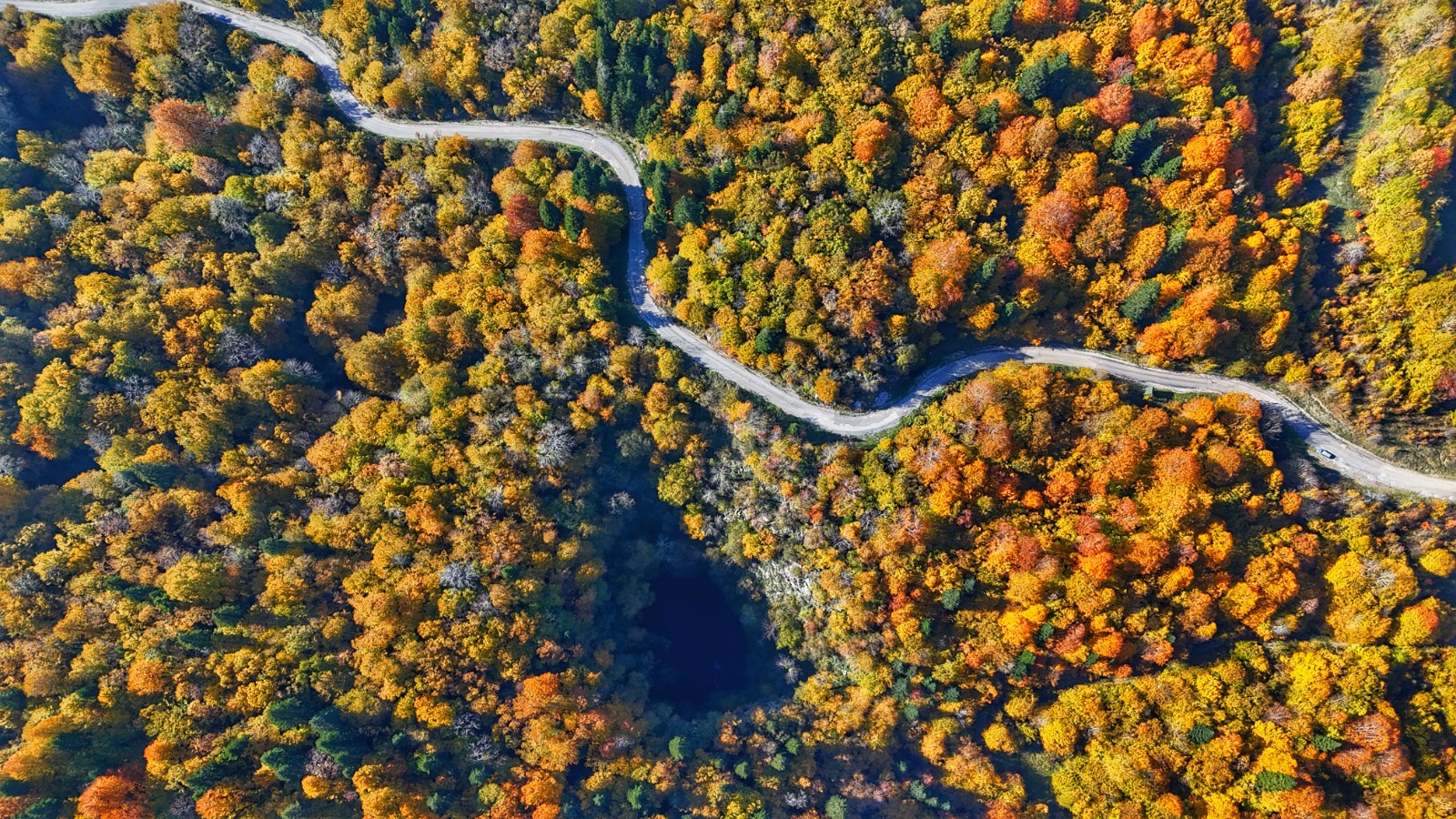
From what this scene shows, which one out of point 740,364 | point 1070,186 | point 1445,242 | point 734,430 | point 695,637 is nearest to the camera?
point 1445,242

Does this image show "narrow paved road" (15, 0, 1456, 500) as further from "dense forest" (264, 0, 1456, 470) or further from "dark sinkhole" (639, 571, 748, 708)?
"dark sinkhole" (639, 571, 748, 708)

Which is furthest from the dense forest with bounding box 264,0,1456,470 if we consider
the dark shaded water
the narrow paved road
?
the narrow paved road

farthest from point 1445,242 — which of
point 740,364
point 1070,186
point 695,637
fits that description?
point 695,637

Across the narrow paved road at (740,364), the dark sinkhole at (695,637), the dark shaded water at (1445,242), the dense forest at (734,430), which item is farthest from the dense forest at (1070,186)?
the dark sinkhole at (695,637)

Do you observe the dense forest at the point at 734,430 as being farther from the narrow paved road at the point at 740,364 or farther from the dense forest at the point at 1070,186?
the narrow paved road at the point at 740,364

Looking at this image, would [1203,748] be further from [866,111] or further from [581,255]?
[581,255]

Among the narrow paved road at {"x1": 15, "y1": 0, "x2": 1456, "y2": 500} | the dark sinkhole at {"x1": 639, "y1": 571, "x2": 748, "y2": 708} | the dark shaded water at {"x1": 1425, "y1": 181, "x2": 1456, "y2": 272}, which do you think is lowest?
the dark sinkhole at {"x1": 639, "y1": 571, "x2": 748, "y2": 708}

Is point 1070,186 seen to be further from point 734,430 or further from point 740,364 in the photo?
point 734,430

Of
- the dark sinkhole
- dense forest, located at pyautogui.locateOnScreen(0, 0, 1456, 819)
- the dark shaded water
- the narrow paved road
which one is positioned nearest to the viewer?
dense forest, located at pyautogui.locateOnScreen(0, 0, 1456, 819)
